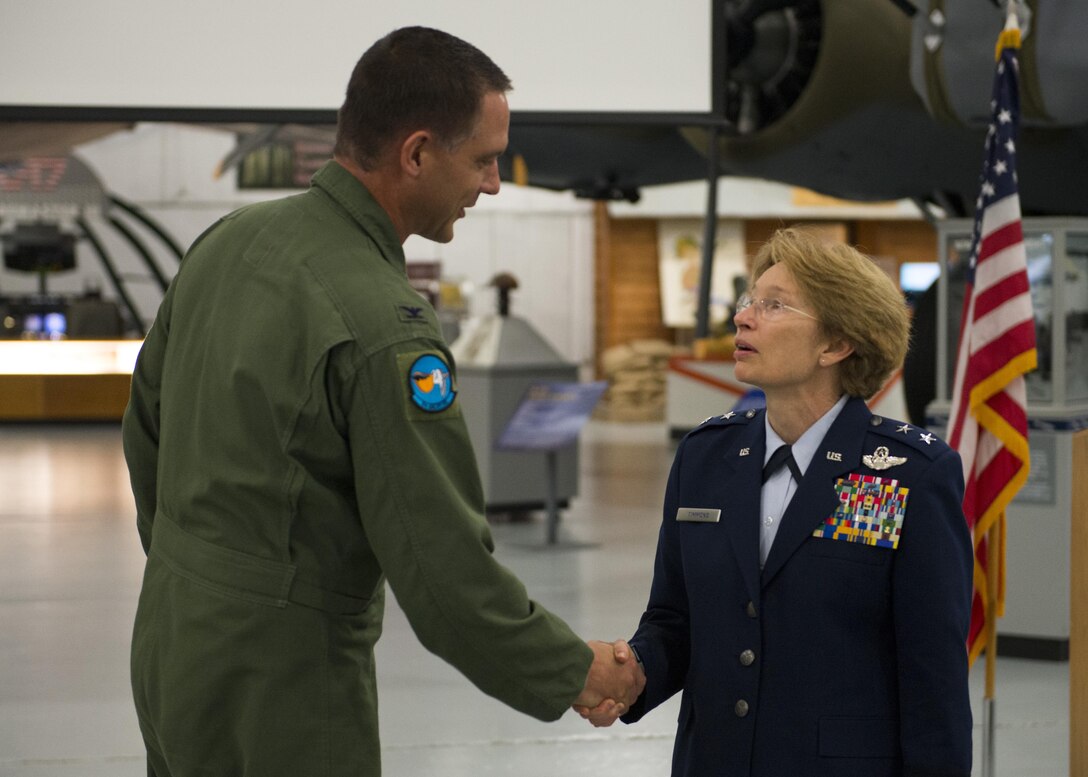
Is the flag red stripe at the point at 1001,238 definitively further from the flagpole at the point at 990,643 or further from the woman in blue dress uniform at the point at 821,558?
the woman in blue dress uniform at the point at 821,558

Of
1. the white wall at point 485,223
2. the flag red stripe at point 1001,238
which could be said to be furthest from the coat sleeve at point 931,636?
the white wall at point 485,223

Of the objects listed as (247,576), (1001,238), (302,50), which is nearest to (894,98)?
(1001,238)

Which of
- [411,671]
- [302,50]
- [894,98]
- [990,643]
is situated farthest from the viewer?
[894,98]

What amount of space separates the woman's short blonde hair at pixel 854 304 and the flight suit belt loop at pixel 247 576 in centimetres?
81

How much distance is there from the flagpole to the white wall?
17.5 meters

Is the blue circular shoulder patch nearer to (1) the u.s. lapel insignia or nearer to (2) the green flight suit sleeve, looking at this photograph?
(2) the green flight suit sleeve

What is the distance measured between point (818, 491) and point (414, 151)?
748 millimetres

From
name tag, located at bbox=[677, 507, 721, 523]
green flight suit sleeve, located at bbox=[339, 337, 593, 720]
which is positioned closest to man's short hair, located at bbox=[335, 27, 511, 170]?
green flight suit sleeve, located at bbox=[339, 337, 593, 720]

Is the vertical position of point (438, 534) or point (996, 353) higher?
point (996, 353)

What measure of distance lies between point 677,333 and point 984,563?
16313 millimetres

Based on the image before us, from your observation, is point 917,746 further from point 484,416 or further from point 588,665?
point 484,416

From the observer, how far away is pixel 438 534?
1.75 metres

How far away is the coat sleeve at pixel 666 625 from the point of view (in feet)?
7.11

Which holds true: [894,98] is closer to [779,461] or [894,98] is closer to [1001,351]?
[1001,351]
